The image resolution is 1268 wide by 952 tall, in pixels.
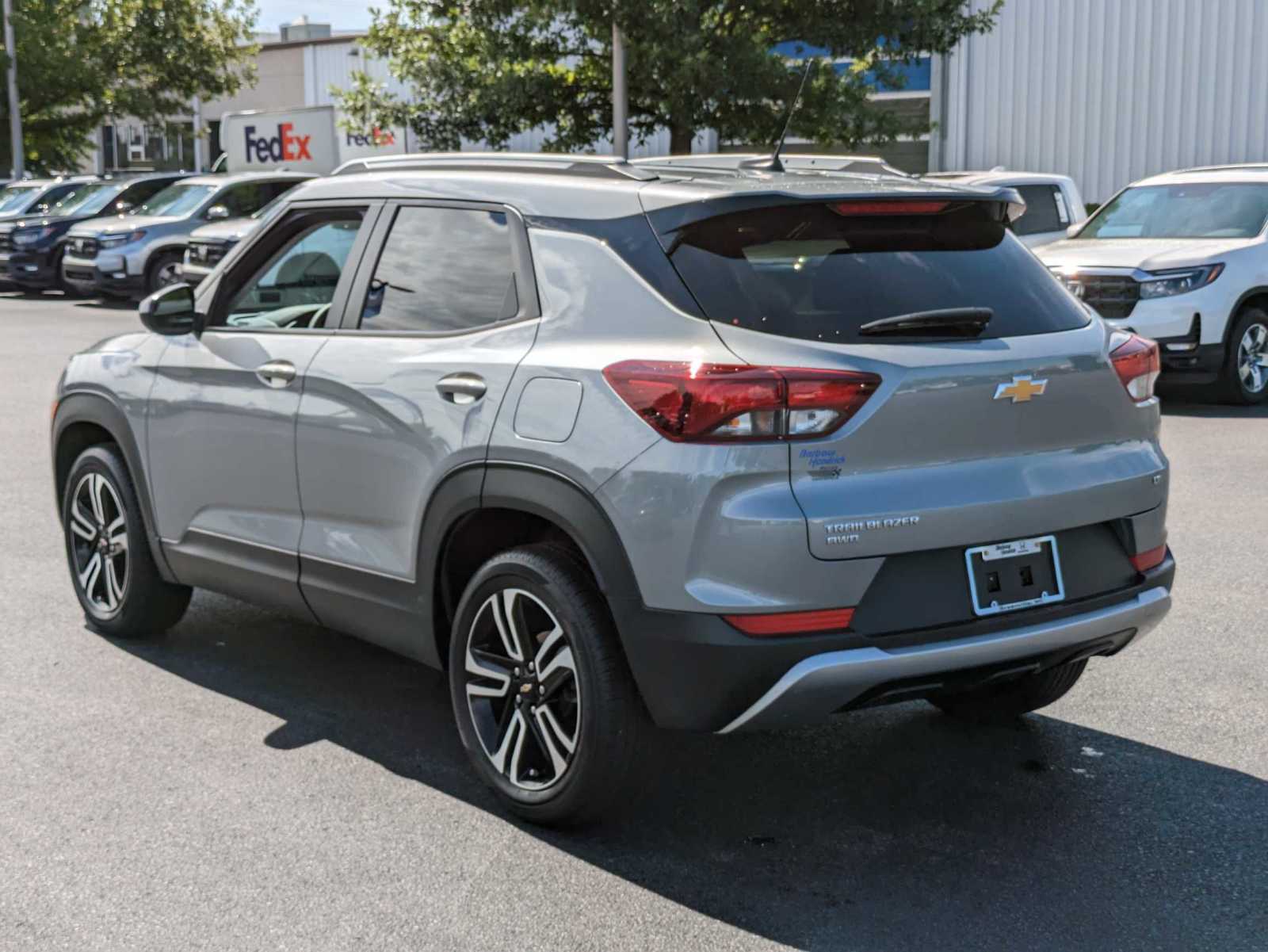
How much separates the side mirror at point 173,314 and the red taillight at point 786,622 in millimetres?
2626

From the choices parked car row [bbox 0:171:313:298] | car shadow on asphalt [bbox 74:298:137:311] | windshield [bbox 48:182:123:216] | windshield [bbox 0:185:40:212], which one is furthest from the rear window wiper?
windshield [bbox 0:185:40:212]

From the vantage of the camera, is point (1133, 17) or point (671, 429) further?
point (1133, 17)

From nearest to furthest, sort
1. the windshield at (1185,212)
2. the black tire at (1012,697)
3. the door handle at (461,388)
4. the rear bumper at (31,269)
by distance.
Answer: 1. the door handle at (461,388)
2. the black tire at (1012,697)
3. the windshield at (1185,212)
4. the rear bumper at (31,269)

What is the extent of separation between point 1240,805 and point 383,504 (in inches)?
98.3

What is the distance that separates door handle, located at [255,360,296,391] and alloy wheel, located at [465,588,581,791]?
3.69ft

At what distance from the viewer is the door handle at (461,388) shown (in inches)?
169

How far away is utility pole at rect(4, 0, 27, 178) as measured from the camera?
123ft

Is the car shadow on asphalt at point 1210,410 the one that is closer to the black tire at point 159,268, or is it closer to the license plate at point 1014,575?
the license plate at point 1014,575

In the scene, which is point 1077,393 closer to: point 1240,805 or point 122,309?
point 1240,805

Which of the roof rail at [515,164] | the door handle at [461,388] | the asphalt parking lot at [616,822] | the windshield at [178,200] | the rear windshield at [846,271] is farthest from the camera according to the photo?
the windshield at [178,200]

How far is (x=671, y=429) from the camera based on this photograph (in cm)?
379

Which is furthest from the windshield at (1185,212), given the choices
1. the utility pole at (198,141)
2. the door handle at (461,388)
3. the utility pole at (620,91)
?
the utility pole at (198,141)

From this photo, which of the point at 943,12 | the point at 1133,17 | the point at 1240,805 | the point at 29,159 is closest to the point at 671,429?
the point at 1240,805

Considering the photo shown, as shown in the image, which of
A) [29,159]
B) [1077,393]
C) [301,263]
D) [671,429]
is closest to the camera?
[671,429]
